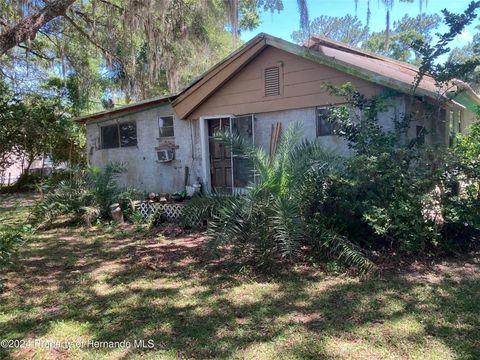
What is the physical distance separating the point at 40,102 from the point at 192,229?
1124 cm

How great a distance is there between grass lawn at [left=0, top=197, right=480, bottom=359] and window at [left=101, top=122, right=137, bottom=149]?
18.4 ft

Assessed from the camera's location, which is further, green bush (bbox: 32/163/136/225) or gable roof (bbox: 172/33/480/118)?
green bush (bbox: 32/163/136/225)

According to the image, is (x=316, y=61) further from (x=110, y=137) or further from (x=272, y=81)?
(x=110, y=137)

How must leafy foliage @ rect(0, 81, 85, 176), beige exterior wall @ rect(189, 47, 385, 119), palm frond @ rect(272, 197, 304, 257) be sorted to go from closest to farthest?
palm frond @ rect(272, 197, 304, 257), beige exterior wall @ rect(189, 47, 385, 119), leafy foliage @ rect(0, 81, 85, 176)

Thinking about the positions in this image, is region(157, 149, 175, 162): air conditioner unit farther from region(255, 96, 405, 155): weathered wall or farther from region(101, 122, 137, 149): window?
region(255, 96, 405, 155): weathered wall

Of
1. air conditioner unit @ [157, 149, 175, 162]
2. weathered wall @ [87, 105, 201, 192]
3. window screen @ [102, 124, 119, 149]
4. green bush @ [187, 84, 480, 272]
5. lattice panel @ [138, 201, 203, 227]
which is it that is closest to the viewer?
green bush @ [187, 84, 480, 272]

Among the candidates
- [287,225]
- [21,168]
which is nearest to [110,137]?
[21,168]

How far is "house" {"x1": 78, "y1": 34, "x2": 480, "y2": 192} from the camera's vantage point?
23.5 feet

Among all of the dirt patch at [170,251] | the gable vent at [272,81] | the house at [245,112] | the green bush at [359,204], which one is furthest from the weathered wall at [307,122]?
the dirt patch at [170,251]

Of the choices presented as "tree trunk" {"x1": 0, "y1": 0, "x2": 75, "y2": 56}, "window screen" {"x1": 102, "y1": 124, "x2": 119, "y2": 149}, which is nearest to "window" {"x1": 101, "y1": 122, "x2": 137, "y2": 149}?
"window screen" {"x1": 102, "y1": 124, "x2": 119, "y2": 149}

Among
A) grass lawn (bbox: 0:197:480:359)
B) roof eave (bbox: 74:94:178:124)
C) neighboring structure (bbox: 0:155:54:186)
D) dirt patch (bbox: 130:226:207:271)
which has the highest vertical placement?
roof eave (bbox: 74:94:178:124)

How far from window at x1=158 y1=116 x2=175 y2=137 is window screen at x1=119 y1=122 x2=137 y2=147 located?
96 centimetres

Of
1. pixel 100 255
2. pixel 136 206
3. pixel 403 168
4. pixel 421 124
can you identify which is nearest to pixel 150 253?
pixel 100 255

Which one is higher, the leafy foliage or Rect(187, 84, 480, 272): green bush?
the leafy foliage
